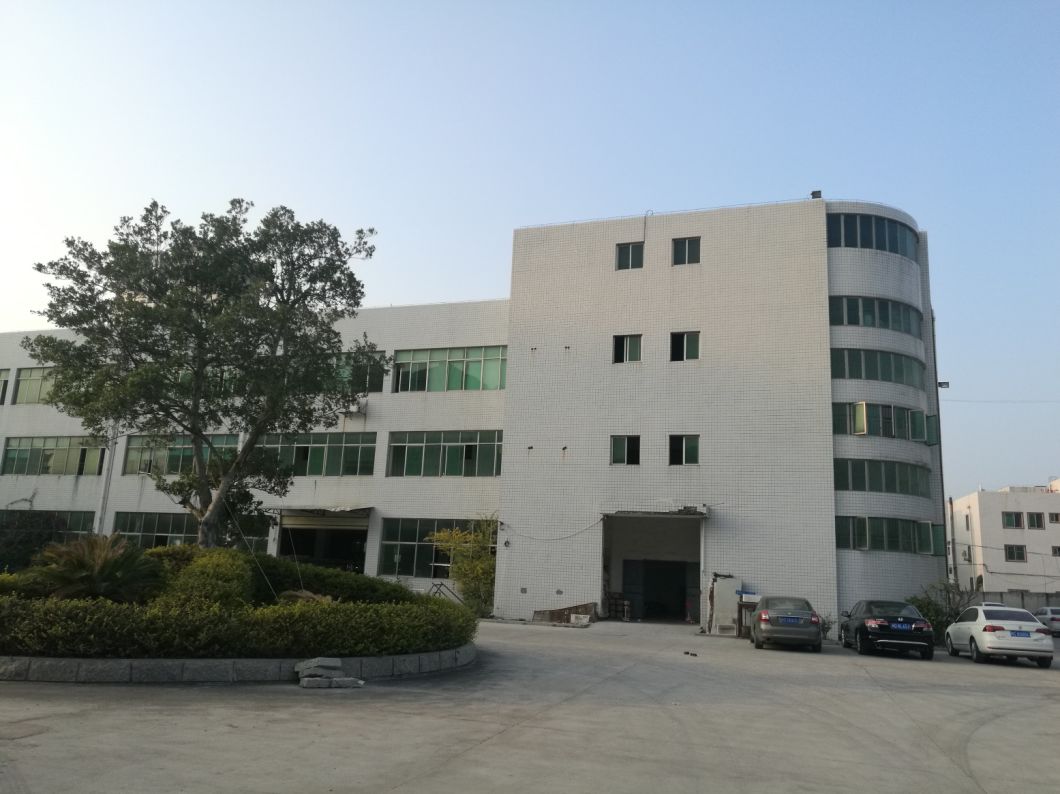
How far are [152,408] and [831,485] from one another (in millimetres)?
19806

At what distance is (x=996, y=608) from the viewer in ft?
60.2

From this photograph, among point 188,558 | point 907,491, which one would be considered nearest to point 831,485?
point 907,491

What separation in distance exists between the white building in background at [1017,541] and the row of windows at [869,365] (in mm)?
33697

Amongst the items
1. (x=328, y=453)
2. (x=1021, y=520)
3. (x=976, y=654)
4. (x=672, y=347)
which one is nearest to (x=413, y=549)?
(x=328, y=453)

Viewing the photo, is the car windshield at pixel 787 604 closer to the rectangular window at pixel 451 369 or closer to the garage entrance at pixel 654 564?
the garage entrance at pixel 654 564

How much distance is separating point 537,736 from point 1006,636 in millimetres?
14084

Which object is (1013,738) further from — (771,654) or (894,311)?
(894,311)

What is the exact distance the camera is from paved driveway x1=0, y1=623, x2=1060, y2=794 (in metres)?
6.28

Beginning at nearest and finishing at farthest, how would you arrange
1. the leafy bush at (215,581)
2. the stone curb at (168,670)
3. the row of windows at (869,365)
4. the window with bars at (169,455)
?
the stone curb at (168,670) < the leafy bush at (215,581) < the row of windows at (869,365) < the window with bars at (169,455)

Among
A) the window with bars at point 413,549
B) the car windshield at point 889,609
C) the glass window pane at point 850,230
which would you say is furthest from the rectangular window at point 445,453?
the car windshield at point 889,609

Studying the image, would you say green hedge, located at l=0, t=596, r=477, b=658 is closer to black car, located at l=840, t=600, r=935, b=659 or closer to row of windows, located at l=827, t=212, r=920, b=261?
black car, located at l=840, t=600, r=935, b=659

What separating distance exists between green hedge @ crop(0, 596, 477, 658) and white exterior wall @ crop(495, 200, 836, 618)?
15.7 m

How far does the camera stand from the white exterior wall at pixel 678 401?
25781mm

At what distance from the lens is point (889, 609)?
18812 millimetres
